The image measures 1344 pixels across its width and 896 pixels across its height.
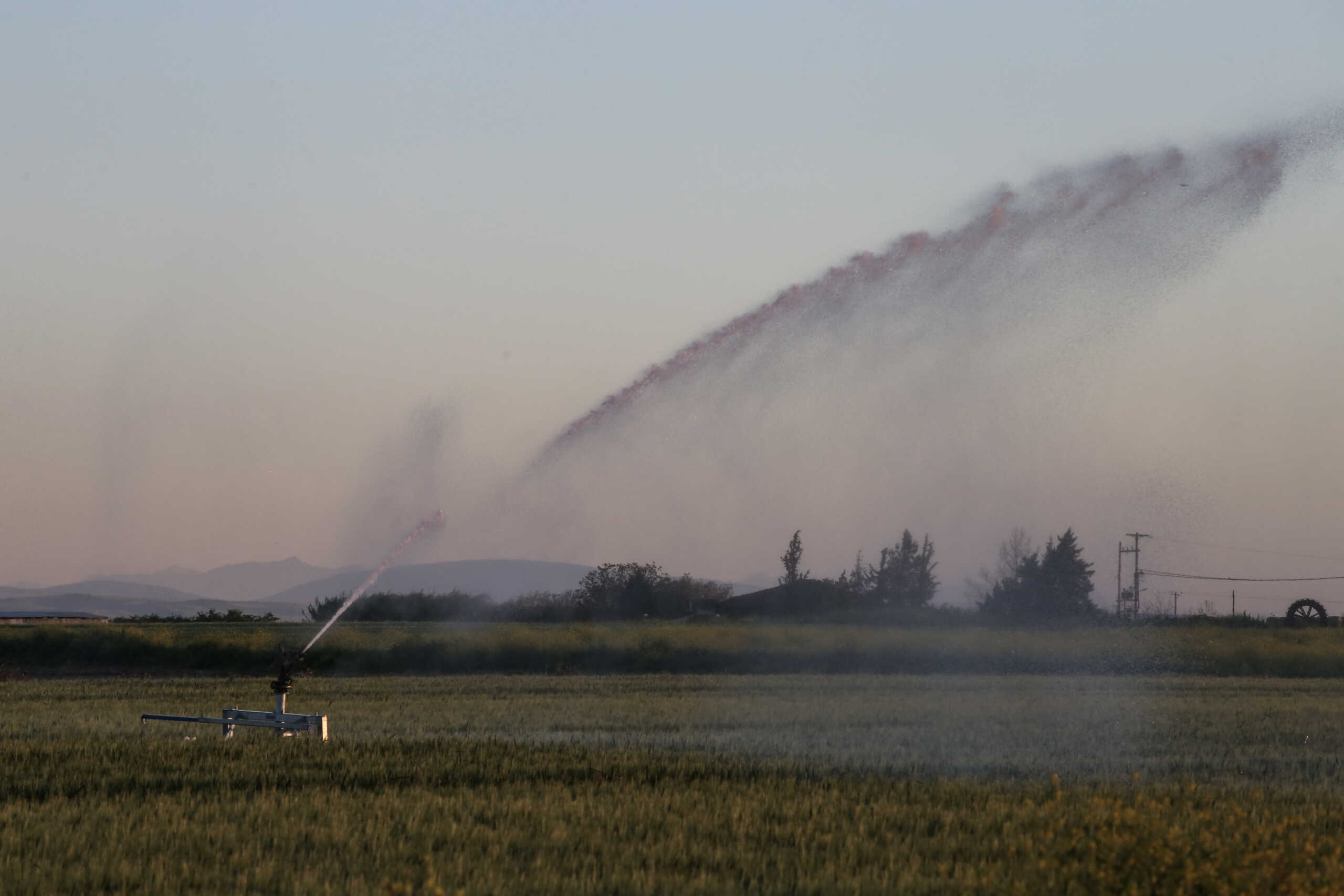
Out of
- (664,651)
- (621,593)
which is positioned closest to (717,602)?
(621,593)

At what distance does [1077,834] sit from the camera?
15641 mm

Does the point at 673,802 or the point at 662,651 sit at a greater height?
the point at 673,802

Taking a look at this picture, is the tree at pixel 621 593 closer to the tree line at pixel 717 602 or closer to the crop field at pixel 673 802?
the tree line at pixel 717 602

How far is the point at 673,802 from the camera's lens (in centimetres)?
2055

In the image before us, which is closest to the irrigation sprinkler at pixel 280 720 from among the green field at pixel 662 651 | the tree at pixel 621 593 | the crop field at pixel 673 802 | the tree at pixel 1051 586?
the crop field at pixel 673 802

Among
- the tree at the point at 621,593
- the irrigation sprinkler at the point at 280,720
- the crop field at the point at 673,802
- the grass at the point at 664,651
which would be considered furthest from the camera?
the tree at the point at 621,593

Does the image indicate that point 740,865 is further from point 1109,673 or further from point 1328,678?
point 1328,678

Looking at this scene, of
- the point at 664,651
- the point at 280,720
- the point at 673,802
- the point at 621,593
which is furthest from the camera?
the point at 621,593

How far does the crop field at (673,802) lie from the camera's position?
15039 mm

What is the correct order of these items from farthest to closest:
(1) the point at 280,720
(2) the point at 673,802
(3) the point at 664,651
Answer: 1. (3) the point at 664,651
2. (1) the point at 280,720
3. (2) the point at 673,802

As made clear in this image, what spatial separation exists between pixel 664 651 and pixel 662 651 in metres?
0.11

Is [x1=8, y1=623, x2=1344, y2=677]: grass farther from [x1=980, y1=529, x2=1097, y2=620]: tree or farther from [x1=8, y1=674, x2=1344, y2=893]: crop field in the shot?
[x1=980, y1=529, x2=1097, y2=620]: tree

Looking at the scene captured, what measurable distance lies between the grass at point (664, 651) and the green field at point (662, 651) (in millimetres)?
87

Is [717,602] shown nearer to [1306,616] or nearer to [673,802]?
[1306,616]
